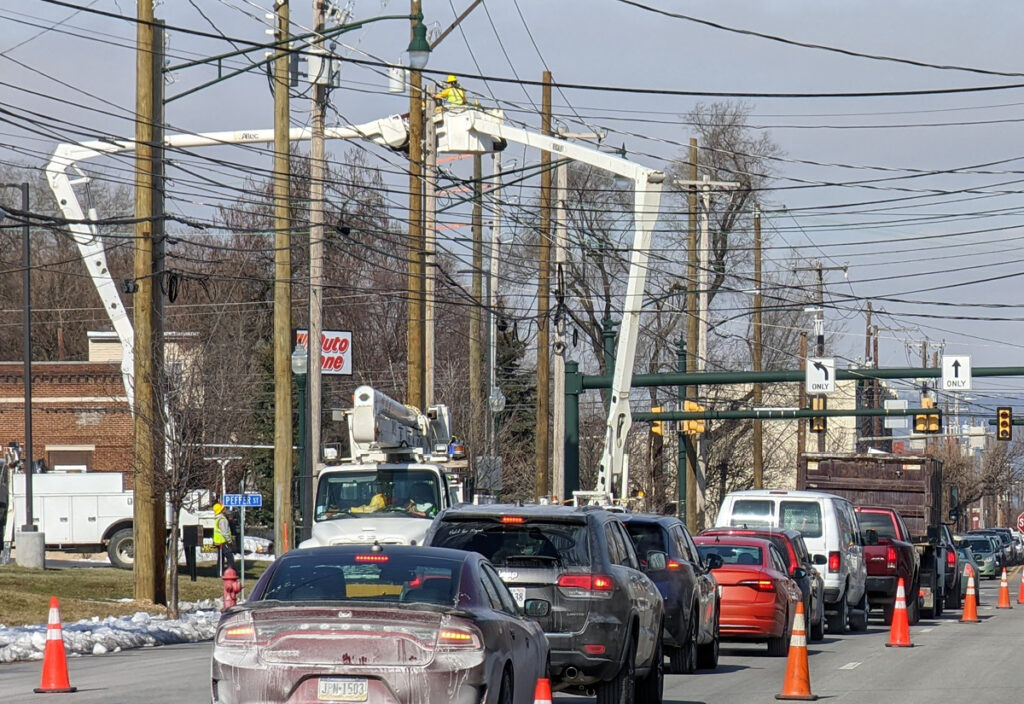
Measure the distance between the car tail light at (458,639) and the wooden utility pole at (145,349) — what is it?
16.9 metres

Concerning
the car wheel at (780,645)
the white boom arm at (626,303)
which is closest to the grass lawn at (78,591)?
the white boom arm at (626,303)

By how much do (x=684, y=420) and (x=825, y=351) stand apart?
88.8 feet

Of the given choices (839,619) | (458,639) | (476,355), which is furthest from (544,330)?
(458,639)

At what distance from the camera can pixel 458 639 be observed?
1002 centimetres

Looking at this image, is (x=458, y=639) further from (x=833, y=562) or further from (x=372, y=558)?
(x=833, y=562)

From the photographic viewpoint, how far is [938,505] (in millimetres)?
39406

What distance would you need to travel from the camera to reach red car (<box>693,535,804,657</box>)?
21.5m

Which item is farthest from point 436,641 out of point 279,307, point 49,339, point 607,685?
point 49,339

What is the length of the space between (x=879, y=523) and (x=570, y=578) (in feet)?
67.6

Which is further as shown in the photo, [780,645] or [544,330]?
[544,330]

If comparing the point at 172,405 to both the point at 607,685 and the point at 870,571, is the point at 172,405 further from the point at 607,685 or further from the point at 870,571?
the point at 607,685

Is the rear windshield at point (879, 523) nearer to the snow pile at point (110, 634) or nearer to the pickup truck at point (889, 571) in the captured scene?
the pickup truck at point (889, 571)

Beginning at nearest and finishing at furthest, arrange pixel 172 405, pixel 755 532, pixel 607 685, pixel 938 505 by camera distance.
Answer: pixel 607 685
pixel 755 532
pixel 172 405
pixel 938 505

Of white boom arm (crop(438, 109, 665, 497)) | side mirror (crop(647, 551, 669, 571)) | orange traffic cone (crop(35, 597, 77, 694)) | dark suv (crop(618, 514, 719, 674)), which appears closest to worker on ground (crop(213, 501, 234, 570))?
white boom arm (crop(438, 109, 665, 497))
